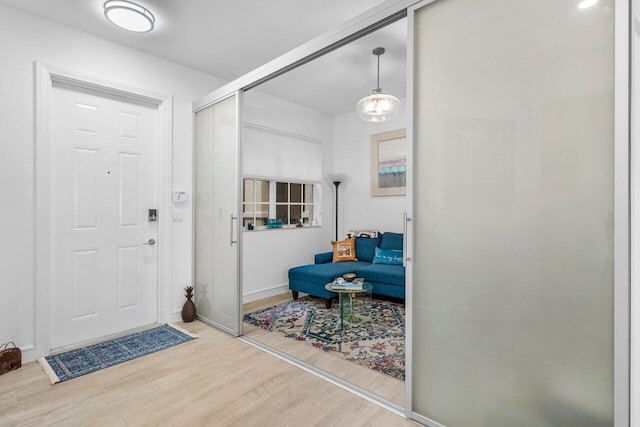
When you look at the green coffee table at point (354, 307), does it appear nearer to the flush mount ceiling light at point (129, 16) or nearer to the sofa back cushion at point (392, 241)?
the sofa back cushion at point (392, 241)

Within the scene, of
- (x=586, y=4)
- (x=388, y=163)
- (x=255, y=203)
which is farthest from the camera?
(x=388, y=163)

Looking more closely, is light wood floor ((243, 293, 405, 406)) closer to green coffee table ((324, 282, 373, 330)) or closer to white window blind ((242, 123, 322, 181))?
green coffee table ((324, 282, 373, 330))

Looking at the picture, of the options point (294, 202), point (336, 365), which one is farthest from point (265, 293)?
point (336, 365)

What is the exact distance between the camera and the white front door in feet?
9.21

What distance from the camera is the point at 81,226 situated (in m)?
2.92

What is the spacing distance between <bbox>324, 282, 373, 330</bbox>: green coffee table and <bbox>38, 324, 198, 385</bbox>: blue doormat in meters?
1.41

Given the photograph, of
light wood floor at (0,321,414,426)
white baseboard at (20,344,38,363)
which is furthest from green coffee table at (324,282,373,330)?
white baseboard at (20,344,38,363)

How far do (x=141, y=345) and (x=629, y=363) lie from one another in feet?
10.6

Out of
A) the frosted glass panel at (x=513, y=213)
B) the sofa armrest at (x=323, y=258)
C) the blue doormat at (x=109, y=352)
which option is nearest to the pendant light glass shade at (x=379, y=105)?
the frosted glass panel at (x=513, y=213)

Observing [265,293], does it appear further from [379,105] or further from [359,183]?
[379,105]

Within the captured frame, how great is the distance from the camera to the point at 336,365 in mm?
2525

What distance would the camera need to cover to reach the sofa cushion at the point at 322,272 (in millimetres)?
3984

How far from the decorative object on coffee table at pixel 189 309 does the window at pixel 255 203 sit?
1.15 m

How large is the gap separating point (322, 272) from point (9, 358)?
9.42 ft
